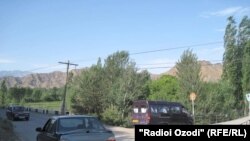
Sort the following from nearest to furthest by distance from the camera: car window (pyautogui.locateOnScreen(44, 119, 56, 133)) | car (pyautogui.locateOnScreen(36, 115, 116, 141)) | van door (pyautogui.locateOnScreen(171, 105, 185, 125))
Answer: car (pyautogui.locateOnScreen(36, 115, 116, 141)) → car window (pyautogui.locateOnScreen(44, 119, 56, 133)) → van door (pyautogui.locateOnScreen(171, 105, 185, 125))

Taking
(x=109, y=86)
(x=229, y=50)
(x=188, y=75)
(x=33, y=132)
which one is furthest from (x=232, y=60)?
(x=33, y=132)

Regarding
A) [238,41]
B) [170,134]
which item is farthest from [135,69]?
[170,134]

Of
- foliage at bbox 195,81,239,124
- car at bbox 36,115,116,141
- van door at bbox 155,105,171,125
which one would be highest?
foliage at bbox 195,81,239,124

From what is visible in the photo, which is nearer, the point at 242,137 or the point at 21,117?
the point at 242,137

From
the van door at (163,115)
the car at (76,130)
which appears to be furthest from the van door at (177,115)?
the car at (76,130)

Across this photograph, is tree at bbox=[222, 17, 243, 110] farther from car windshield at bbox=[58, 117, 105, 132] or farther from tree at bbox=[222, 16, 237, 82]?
car windshield at bbox=[58, 117, 105, 132]

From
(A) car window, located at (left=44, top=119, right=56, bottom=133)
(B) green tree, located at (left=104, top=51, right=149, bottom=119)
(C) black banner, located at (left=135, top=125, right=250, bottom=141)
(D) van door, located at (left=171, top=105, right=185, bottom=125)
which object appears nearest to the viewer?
(C) black banner, located at (left=135, top=125, right=250, bottom=141)

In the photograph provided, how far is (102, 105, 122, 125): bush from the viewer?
138ft

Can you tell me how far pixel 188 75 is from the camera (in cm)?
4231

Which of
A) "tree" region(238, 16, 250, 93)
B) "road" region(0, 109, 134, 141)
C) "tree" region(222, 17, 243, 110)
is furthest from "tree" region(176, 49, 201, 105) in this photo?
"tree" region(222, 17, 243, 110)

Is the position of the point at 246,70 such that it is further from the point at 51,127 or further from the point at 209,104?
the point at 51,127

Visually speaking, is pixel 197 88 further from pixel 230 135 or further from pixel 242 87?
pixel 230 135

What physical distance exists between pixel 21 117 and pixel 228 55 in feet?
127

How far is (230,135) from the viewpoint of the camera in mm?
7762
